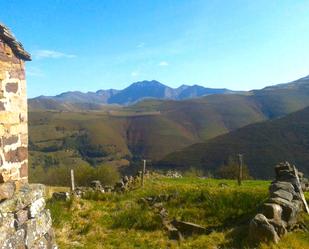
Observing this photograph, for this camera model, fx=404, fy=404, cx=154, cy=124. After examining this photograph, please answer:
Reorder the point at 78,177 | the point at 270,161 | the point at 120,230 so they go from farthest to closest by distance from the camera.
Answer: the point at 270,161 < the point at 78,177 < the point at 120,230

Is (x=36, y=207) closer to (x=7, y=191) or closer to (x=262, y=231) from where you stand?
(x=7, y=191)

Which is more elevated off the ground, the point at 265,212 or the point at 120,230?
the point at 265,212

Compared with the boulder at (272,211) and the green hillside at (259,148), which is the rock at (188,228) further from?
the green hillside at (259,148)

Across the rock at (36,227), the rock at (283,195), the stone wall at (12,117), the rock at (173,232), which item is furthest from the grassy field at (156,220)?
the rock at (36,227)

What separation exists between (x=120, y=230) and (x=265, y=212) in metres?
5.45

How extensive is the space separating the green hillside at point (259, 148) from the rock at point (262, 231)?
251 ft

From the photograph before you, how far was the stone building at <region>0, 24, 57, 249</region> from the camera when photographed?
18.5 feet

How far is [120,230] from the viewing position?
15188mm

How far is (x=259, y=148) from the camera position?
115812mm

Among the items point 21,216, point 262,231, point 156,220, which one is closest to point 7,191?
point 21,216

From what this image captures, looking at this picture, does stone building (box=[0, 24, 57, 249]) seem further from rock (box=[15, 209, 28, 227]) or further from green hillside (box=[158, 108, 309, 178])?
green hillside (box=[158, 108, 309, 178])

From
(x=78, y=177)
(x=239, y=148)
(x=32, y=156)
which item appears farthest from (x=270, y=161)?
(x=32, y=156)

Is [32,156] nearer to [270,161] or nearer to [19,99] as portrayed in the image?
[270,161]

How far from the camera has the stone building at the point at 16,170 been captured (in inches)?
222
